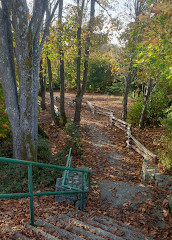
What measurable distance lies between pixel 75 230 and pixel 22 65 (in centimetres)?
425

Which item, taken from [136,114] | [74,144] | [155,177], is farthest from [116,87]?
[155,177]

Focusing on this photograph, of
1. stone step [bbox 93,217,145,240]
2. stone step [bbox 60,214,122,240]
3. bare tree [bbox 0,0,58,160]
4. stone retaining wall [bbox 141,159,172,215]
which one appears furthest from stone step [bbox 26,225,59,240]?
stone retaining wall [bbox 141,159,172,215]

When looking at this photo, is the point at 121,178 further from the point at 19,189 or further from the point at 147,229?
the point at 19,189

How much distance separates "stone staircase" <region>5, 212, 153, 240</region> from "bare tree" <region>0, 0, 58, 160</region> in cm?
292

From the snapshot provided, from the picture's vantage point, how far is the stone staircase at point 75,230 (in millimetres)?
2715

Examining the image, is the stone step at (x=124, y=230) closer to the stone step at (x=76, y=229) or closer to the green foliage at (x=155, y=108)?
the stone step at (x=76, y=229)

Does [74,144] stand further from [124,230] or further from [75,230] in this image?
[75,230]

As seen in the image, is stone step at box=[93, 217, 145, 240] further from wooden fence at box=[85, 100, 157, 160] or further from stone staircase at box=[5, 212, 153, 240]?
wooden fence at box=[85, 100, 157, 160]

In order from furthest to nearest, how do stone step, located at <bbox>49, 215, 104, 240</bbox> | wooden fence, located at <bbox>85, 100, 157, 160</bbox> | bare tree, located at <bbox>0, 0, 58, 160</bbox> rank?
wooden fence, located at <bbox>85, 100, 157, 160</bbox> < bare tree, located at <bbox>0, 0, 58, 160</bbox> < stone step, located at <bbox>49, 215, 104, 240</bbox>

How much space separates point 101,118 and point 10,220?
15051mm

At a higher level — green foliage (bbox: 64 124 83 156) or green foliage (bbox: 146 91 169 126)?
green foliage (bbox: 146 91 169 126)

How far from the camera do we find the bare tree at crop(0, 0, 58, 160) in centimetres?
495

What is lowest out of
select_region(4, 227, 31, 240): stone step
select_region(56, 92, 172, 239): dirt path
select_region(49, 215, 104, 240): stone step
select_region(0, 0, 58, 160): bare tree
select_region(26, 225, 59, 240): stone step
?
select_region(56, 92, 172, 239): dirt path

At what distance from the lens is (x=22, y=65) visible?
518 centimetres
